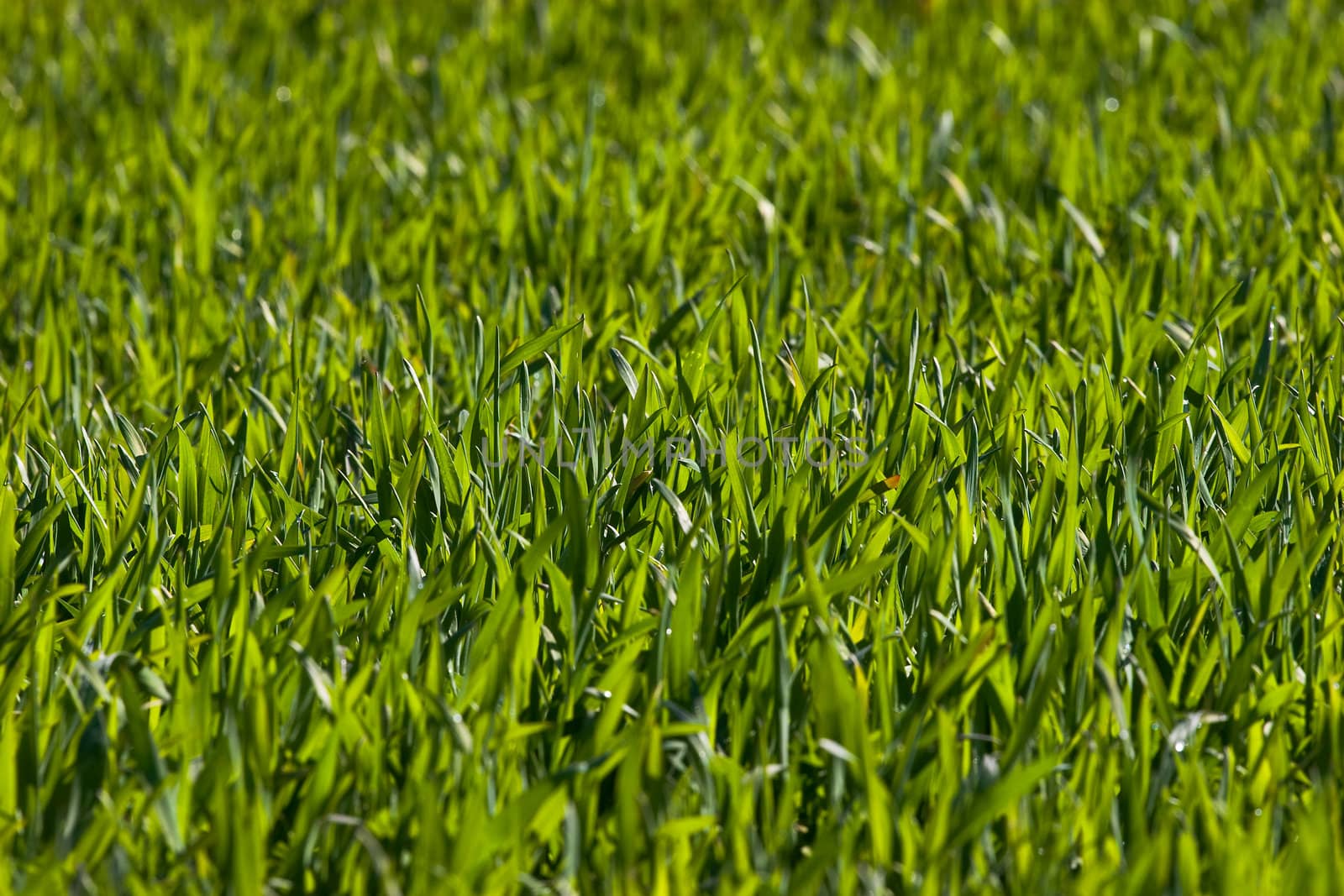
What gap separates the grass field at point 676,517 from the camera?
4.22 feet

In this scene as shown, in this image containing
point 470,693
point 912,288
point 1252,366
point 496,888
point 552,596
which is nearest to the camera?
point 496,888

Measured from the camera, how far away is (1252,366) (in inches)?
87.6

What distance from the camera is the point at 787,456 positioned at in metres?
1.85

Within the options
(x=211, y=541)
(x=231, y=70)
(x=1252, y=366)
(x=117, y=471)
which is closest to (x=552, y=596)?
(x=211, y=541)

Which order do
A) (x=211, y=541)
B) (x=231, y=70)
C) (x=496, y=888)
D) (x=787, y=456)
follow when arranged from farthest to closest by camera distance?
1. (x=231, y=70)
2. (x=787, y=456)
3. (x=211, y=541)
4. (x=496, y=888)

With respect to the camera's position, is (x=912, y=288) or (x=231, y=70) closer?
(x=912, y=288)

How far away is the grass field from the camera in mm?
1286

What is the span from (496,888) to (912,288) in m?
1.74

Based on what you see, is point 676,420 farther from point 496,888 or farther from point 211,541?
point 496,888

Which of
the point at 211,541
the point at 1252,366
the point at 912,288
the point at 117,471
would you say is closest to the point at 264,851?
the point at 211,541

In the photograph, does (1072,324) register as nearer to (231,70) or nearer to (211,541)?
(211,541)

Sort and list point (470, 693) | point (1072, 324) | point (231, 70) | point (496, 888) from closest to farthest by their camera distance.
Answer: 1. point (496, 888)
2. point (470, 693)
3. point (1072, 324)
4. point (231, 70)

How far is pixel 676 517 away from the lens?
172 cm

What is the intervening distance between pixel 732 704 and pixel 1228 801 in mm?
442
